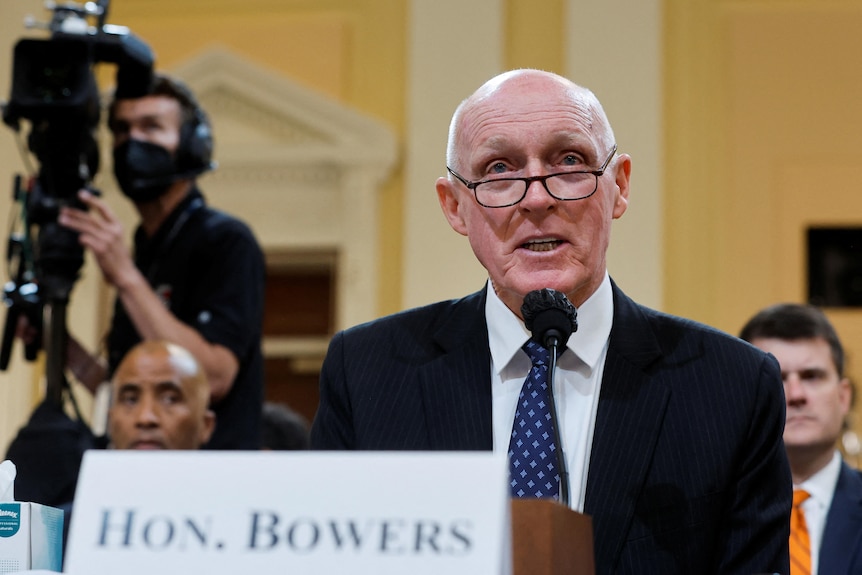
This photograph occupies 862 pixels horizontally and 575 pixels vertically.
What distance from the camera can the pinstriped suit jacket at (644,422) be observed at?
1789 mm

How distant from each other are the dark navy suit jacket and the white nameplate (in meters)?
1.87

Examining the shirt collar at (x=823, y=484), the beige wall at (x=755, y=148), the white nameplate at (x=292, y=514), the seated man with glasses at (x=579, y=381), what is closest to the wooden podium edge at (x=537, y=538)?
the white nameplate at (x=292, y=514)

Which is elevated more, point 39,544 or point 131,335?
point 131,335

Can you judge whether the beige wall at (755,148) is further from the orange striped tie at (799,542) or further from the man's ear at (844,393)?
the orange striped tie at (799,542)

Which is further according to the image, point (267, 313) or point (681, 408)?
point (267, 313)

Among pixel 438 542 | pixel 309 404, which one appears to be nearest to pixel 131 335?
pixel 438 542

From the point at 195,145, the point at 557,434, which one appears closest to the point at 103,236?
the point at 195,145

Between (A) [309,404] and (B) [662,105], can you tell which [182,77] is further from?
(B) [662,105]

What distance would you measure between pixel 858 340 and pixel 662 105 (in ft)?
4.43

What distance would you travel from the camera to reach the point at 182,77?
650 centimetres

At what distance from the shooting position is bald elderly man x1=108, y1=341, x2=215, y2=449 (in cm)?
313

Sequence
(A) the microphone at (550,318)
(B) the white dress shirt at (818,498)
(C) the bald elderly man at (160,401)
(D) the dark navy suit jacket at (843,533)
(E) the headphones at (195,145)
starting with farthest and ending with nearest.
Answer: (E) the headphones at (195,145) < (C) the bald elderly man at (160,401) < (B) the white dress shirt at (818,498) < (D) the dark navy suit jacket at (843,533) < (A) the microphone at (550,318)

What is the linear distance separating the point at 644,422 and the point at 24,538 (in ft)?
2.65

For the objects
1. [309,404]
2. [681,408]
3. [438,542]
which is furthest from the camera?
[309,404]
